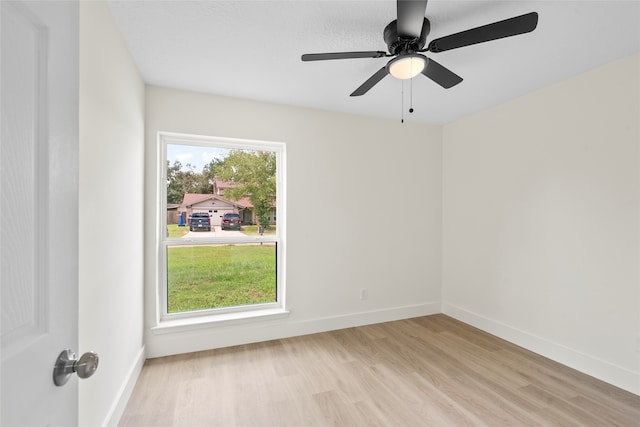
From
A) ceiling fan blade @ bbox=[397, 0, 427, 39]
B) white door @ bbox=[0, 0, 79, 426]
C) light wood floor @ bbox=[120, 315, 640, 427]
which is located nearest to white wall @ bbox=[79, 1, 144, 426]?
light wood floor @ bbox=[120, 315, 640, 427]

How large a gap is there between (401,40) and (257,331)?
8.83 ft

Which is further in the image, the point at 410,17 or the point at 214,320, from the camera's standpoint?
the point at 214,320

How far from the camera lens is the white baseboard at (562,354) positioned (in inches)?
83.3

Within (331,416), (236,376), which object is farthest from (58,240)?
(236,376)

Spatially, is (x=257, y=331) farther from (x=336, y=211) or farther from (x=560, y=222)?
(x=560, y=222)

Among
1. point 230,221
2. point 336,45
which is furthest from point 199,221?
point 336,45

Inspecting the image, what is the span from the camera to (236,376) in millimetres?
2268

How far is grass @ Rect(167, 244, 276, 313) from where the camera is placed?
279 cm

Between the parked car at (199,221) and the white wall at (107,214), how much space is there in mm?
580

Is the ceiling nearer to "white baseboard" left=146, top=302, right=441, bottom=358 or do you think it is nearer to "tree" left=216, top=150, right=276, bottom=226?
"tree" left=216, top=150, right=276, bottom=226

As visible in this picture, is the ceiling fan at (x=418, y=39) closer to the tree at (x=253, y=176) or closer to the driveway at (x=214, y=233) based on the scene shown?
the tree at (x=253, y=176)

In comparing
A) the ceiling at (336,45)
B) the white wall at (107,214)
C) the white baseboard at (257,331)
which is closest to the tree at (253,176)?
the ceiling at (336,45)

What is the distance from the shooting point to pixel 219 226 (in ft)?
9.62

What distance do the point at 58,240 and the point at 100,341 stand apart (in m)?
1.21
